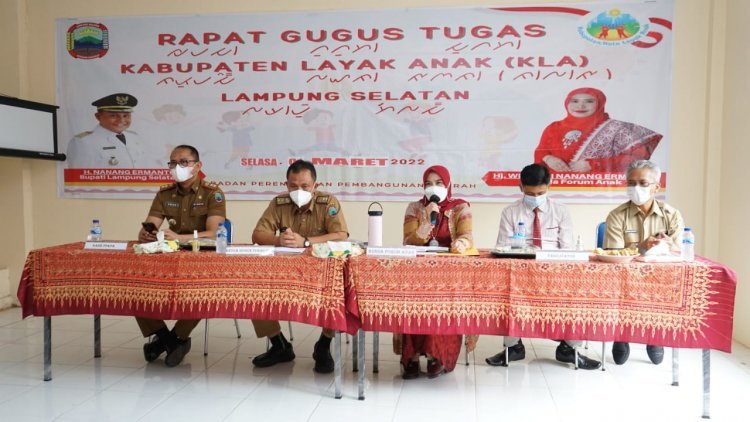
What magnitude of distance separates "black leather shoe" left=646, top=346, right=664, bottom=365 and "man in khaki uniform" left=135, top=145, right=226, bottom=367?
280 cm

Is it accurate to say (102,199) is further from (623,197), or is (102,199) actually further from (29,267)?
(623,197)

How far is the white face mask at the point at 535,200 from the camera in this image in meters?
3.08

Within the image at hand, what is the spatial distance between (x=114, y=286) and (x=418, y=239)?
5.49 feet

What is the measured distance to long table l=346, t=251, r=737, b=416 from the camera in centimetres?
234

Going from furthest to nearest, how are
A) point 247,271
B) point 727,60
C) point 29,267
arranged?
1. point 727,60
2. point 29,267
3. point 247,271

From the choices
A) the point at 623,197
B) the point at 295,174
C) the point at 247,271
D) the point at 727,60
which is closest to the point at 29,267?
the point at 247,271

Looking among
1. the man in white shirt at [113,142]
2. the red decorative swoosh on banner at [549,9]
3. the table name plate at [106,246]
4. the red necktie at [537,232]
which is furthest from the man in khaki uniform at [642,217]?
the man in white shirt at [113,142]

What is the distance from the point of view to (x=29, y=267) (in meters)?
2.80

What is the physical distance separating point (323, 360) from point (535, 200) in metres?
1.56

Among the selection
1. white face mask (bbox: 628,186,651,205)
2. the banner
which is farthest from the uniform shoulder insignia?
white face mask (bbox: 628,186,651,205)

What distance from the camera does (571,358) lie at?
3.21 meters

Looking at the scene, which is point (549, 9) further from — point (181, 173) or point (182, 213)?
point (182, 213)

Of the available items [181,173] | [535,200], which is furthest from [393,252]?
[181,173]

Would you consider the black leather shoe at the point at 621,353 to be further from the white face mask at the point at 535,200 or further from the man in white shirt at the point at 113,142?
the man in white shirt at the point at 113,142
